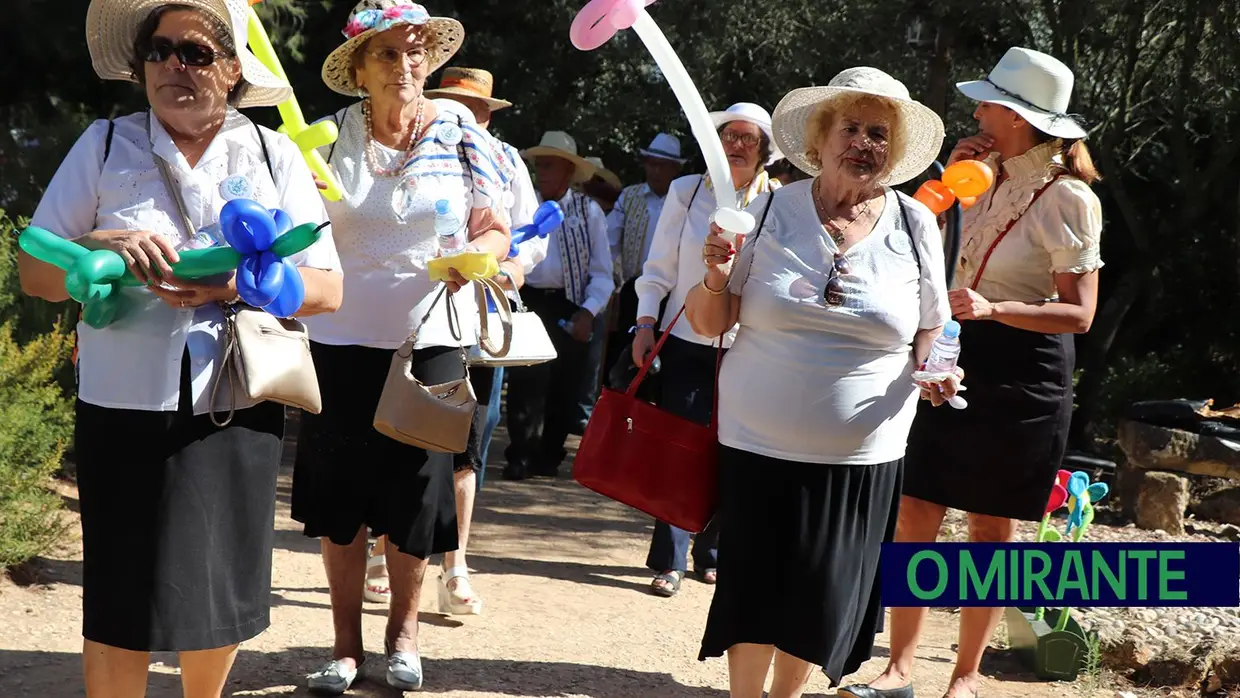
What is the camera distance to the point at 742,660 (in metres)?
3.92

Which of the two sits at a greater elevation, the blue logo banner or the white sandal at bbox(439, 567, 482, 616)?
the blue logo banner

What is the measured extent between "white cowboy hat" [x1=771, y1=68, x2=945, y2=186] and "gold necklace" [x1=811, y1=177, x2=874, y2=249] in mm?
154

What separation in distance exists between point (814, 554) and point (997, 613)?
1.32 meters

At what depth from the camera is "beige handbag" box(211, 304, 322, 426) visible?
3166 mm

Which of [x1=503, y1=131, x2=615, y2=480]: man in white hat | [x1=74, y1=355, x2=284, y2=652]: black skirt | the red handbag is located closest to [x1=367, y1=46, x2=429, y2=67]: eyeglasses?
the red handbag

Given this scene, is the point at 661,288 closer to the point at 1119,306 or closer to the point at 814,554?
the point at 814,554

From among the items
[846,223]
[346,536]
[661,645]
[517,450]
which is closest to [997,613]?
[661,645]

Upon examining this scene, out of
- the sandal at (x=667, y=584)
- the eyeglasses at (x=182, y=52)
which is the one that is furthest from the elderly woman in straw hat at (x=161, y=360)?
the sandal at (x=667, y=584)

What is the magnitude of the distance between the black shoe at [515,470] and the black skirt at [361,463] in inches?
181

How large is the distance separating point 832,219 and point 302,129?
1532mm

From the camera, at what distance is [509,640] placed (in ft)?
17.4

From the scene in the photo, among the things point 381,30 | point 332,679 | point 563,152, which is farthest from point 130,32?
point 563,152

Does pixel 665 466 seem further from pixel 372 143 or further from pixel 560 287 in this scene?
pixel 560 287

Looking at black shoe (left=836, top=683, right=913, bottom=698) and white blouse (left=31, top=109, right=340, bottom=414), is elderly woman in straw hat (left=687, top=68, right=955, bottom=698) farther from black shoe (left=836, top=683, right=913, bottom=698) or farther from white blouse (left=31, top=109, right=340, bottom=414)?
white blouse (left=31, top=109, right=340, bottom=414)
